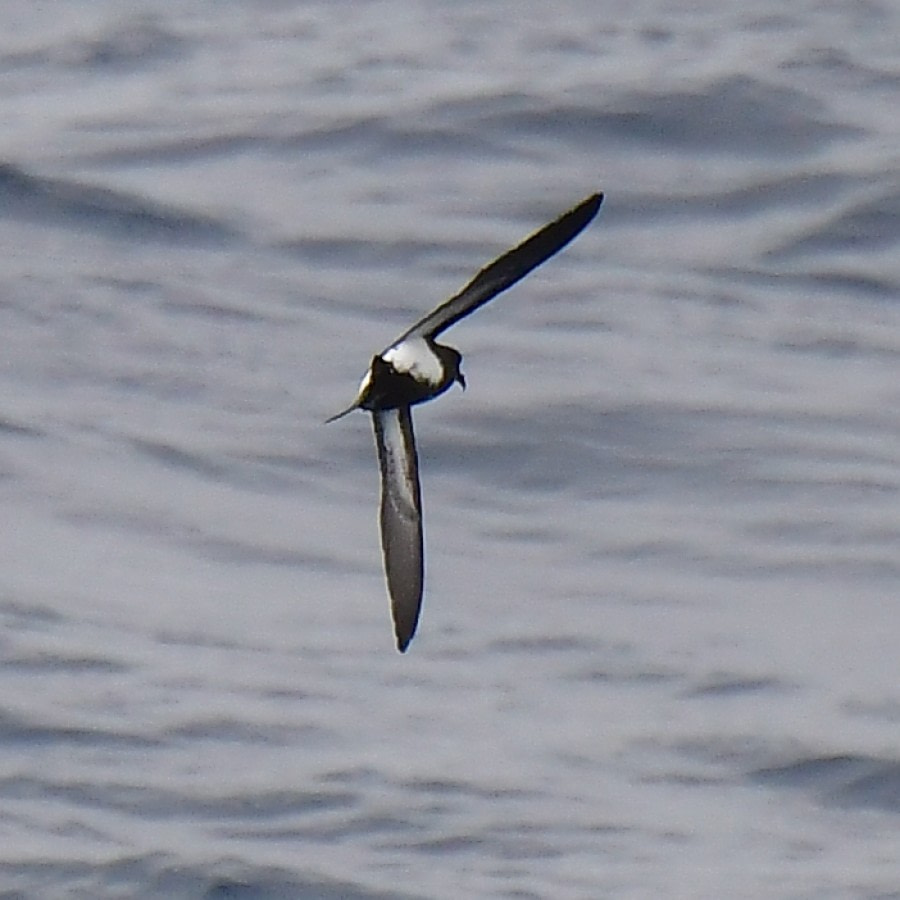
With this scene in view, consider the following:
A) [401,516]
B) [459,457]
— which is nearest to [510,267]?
[401,516]

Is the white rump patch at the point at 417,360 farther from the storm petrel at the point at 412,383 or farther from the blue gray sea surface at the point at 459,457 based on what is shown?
the blue gray sea surface at the point at 459,457

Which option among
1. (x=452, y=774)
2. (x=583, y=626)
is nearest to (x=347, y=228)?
(x=583, y=626)

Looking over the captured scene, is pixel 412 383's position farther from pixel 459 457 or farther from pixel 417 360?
pixel 459 457

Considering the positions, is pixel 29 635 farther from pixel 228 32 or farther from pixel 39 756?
pixel 228 32

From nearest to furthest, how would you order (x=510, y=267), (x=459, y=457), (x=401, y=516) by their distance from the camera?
(x=510, y=267) → (x=401, y=516) → (x=459, y=457)

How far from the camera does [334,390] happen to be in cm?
1239

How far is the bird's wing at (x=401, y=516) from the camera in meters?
5.48

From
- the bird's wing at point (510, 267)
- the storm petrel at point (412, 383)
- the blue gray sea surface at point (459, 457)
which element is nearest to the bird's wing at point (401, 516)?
the storm petrel at point (412, 383)

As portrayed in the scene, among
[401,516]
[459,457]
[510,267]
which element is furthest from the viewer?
[459,457]

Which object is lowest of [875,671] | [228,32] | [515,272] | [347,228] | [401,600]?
[401,600]

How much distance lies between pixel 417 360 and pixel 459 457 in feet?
20.2

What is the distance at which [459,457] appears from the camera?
11.5 m

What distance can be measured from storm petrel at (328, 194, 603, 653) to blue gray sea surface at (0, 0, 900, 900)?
2.01 metres

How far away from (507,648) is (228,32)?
961cm
